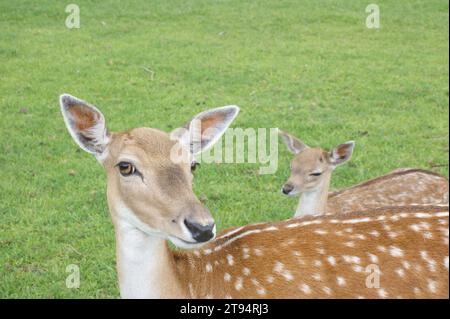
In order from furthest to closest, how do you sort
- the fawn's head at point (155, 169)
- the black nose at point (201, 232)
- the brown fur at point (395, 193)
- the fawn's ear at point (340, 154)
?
the fawn's ear at point (340, 154) < the brown fur at point (395, 193) < the fawn's head at point (155, 169) < the black nose at point (201, 232)

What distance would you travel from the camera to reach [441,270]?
149 inches

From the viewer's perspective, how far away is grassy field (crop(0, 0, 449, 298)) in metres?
6.55

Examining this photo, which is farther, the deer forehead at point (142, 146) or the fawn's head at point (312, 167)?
the fawn's head at point (312, 167)

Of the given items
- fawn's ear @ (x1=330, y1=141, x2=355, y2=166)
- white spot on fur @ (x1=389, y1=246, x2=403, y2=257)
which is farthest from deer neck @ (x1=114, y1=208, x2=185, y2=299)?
fawn's ear @ (x1=330, y1=141, x2=355, y2=166)

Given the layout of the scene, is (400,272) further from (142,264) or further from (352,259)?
(142,264)

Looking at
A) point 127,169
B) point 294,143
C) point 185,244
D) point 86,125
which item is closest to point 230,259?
point 185,244

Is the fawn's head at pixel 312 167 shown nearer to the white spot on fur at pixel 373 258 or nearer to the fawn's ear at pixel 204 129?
the fawn's ear at pixel 204 129

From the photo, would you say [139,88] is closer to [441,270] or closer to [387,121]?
[387,121]

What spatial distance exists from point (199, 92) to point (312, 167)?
4017 mm

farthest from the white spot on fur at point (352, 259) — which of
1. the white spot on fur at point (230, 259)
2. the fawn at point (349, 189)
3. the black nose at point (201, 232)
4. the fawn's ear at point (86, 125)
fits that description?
the fawn at point (349, 189)

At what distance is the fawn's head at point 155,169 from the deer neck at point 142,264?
2.7 inches

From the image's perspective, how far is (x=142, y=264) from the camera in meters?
3.84

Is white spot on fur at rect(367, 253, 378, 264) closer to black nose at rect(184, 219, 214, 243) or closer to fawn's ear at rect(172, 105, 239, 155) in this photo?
black nose at rect(184, 219, 214, 243)

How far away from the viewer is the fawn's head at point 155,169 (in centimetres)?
355
